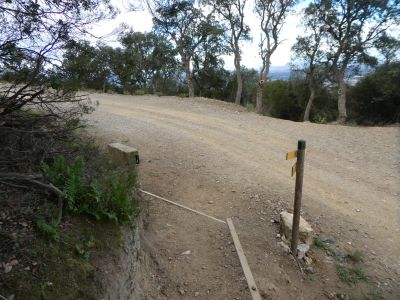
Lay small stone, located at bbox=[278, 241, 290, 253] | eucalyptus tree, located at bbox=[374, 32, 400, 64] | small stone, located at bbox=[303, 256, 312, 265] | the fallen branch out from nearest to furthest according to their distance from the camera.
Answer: the fallen branch < small stone, located at bbox=[303, 256, 312, 265] < small stone, located at bbox=[278, 241, 290, 253] < eucalyptus tree, located at bbox=[374, 32, 400, 64]

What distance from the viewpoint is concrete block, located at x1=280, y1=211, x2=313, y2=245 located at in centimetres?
468

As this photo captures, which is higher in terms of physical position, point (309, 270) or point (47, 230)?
point (47, 230)

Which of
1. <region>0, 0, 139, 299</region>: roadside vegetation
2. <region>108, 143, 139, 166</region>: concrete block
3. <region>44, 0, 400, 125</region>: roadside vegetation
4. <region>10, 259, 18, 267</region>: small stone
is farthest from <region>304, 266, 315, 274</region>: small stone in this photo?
<region>44, 0, 400, 125</region>: roadside vegetation

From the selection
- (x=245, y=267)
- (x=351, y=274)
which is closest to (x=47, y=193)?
(x=245, y=267)

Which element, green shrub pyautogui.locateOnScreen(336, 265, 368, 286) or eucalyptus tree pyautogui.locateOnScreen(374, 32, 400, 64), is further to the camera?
eucalyptus tree pyautogui.locateOnScreen(374, 32, 400, 64)

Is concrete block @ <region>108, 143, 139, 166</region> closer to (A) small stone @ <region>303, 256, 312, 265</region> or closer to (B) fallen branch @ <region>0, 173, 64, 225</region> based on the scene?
(B) fallen branch @ <region>0, 173, 64, 225</region>

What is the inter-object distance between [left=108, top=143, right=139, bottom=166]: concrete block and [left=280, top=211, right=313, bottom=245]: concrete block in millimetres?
2772

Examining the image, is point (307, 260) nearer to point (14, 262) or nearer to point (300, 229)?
point (300, 229)

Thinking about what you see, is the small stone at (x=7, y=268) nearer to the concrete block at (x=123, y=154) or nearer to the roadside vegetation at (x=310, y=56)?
the concrete block at (x=123, y=154)

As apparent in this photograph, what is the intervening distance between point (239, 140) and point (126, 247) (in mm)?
6119

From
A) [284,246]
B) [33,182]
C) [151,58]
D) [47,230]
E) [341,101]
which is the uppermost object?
[151,58]

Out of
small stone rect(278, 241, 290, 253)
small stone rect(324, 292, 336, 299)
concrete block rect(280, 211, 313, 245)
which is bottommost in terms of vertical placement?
small stone rect(324, 292, 336, 299)

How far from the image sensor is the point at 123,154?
575cm

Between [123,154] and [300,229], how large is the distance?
3313mm
